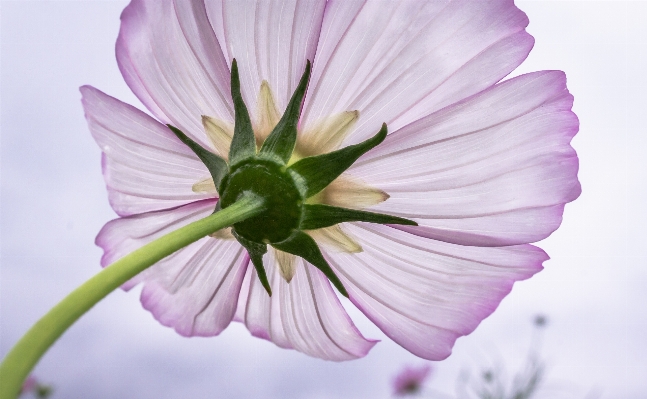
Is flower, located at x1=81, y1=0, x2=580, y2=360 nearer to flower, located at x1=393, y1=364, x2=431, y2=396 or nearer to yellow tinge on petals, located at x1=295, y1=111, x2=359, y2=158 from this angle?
yellow tinge on petals, located at x1=295, y1=111, x2=359, y2=158

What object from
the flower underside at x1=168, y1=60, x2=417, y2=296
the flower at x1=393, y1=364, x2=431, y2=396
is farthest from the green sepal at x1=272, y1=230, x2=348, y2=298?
the flower at x1=393, y1=364, x2=431, y2=396

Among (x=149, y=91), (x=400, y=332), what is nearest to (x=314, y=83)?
(x=149, y=91)

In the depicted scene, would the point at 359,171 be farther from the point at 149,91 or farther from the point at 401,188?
the point at 149,91

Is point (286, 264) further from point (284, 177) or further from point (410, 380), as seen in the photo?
point (410, 380)

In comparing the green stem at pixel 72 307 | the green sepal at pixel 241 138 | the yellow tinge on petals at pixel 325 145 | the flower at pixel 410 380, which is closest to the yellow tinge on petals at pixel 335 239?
the yellow tinge on petals at pixel 325 145

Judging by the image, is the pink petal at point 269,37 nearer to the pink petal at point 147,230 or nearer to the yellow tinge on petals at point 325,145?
the yellow tinge on petals at point 325,145

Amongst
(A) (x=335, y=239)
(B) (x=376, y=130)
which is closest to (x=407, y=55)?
(B) (x=376, y=130)
